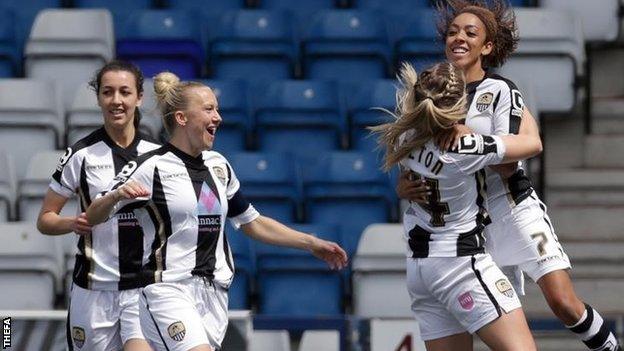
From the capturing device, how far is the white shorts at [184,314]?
6219mm

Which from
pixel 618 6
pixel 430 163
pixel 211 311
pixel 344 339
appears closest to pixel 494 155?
pixel 430 163

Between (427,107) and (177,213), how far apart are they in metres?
1.10

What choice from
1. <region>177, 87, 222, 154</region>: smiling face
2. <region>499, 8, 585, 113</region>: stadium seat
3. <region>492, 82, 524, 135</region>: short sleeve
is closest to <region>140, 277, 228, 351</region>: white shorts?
<region>177, 87, 222, 154</region>: smiling face

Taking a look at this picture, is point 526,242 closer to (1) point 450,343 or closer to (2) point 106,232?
(1) point 450,343

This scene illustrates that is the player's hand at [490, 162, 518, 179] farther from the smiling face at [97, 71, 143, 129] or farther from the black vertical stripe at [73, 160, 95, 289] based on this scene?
the black vertical stripe at [73, 160, 95, 289]

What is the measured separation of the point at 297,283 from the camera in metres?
9.45

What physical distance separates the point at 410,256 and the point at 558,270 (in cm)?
68

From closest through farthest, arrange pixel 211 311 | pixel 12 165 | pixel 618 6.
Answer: pixel 211 311 → pixel 12 165 → pixel 618 6

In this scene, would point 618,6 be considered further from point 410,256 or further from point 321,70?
point 410,256

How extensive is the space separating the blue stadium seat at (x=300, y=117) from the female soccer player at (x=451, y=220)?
397 centimetres

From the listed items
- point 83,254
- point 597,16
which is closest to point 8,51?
point 597,16

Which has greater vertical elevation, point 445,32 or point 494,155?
point 445,32

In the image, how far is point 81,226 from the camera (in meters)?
6.42

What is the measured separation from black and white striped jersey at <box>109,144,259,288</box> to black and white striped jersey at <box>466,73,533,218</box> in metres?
1.07
